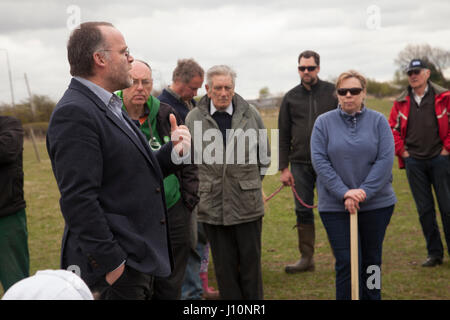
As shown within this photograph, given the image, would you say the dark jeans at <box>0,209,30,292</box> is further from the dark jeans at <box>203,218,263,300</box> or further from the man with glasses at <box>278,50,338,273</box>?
the man with glasses at <box>278,50,338,273</box>

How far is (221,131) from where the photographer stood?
491 centimetres

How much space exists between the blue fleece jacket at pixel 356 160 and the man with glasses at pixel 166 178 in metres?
1.14

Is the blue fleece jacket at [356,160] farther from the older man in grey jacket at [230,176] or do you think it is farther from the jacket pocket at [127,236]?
the jacket pocket at [127,236]

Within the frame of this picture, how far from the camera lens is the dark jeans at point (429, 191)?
6.86 meters

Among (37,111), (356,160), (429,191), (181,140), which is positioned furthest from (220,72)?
(37,111)

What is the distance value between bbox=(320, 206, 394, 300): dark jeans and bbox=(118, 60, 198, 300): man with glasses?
1.22 metres

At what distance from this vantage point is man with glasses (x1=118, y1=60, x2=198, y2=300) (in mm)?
4328

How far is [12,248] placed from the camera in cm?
492

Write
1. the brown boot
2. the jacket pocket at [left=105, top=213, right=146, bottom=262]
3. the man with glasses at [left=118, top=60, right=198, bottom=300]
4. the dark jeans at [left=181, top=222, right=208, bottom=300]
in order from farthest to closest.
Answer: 1. the brown boot
2. the dark jeans at [left=181, top=222, right=208, bottom=300]
3. the man with glasses at [left=118, top=60, right=198, bottom=300]
4. the jacket pocket at [left=105, top=213, right=146, bottom=262]

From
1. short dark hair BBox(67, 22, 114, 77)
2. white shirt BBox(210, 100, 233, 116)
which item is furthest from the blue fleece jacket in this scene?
short dark hair BBox(67, 22, 114, 77)

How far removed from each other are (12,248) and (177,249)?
157 cm
